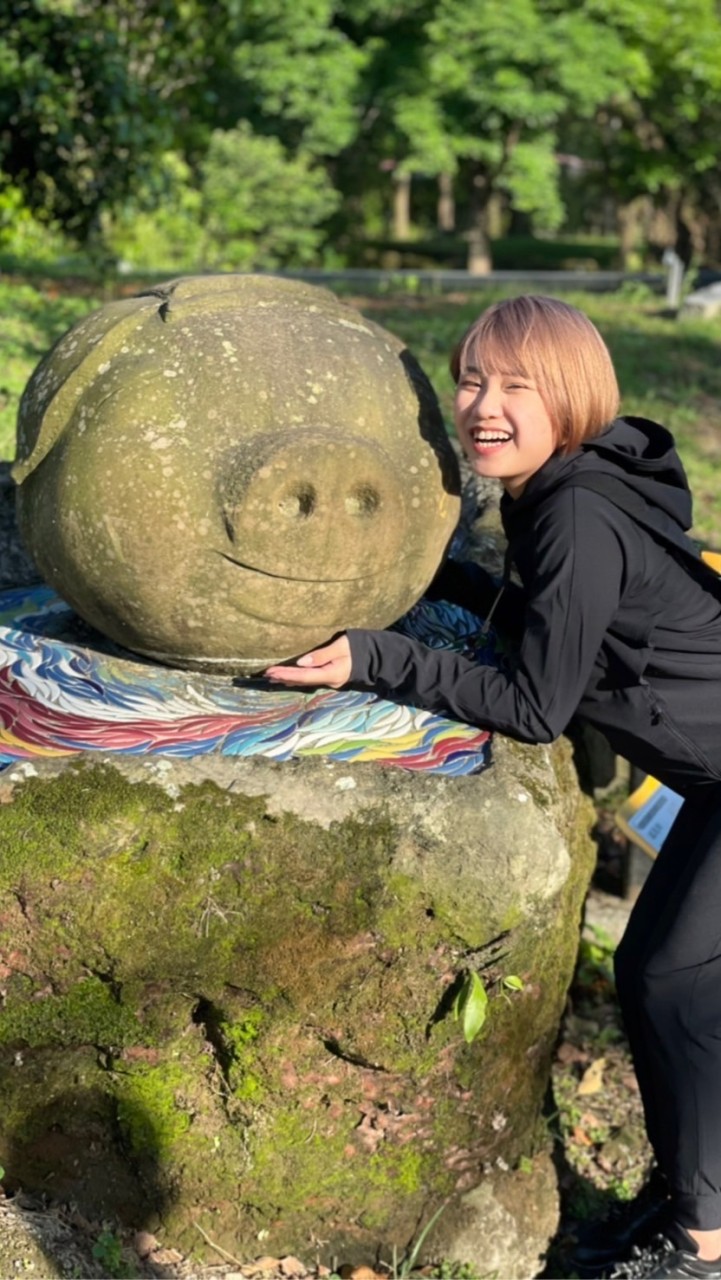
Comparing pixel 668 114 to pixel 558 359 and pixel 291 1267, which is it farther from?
pixel 291 1267

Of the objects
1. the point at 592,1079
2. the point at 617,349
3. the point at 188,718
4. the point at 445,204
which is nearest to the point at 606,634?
the point at 188,718

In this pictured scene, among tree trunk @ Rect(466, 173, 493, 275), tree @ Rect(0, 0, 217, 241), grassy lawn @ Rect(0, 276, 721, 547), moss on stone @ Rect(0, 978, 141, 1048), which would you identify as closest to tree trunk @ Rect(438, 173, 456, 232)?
tree trunk @ Rect(466, 173, 493, 275)

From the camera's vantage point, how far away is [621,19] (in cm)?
2006

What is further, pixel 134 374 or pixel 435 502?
pixel 435 502

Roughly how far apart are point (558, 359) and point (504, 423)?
18 cm

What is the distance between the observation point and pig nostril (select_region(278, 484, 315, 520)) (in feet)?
8.91

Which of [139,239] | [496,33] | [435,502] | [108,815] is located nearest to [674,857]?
[435,502]

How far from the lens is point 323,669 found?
2.84 meters

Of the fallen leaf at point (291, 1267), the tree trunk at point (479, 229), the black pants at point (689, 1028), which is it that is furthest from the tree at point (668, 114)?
the fallen leaf at point (291, 1267)

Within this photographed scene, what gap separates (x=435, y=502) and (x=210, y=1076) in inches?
56.9

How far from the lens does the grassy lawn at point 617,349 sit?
263 inches

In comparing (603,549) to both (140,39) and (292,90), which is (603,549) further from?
(292,90)

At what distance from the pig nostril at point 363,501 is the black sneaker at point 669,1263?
1753 mm

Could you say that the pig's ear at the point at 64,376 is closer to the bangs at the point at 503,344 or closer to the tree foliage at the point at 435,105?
the bangs at the point at 503,344
